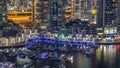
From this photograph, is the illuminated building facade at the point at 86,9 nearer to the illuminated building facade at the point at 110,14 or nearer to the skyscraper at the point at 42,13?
the illuminated building facade at the point at 110,14

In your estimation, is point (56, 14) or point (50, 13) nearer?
point (56, 14)

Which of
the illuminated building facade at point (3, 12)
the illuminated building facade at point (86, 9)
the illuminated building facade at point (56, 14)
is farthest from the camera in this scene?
the illuminated building facade at point (86, 9)

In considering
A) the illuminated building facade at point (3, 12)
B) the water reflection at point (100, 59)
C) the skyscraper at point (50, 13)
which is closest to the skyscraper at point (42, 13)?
the skyscraper at point (50, 13)

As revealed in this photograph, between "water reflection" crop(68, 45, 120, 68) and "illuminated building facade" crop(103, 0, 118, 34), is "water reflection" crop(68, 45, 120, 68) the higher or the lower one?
the lower one

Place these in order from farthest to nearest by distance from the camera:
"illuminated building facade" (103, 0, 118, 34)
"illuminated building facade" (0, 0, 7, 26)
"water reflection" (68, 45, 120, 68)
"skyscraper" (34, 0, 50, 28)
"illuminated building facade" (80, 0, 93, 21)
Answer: "illuminated building facade" (80, 0, 93, 21)
"illuminated building facade" (103, 0, 118, 34)
"skyscraper" (34, 0, 50, 28)
"illuminated building facade" (0, 0, 7, 26)
"water reflection" (68, 45, 120, 68)

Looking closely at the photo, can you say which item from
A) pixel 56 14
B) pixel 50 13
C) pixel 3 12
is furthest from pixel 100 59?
pixel 3 12

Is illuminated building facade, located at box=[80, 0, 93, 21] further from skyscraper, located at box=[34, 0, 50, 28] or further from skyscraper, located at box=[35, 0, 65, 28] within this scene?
skyscraper, located at box=[34, 0, 50, 28]

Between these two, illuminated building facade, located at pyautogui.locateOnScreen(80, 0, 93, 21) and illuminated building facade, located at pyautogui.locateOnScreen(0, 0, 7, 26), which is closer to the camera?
illuminated building facade, located at pyautogui.locateOnScreen(0, 0, 7, 26)

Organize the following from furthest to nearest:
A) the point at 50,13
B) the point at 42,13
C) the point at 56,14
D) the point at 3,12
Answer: the point at 42,13
the point at 3,12
the point at 50,13
the point at 56,14

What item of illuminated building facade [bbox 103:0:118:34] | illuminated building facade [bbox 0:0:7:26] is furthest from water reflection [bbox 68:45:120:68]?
illuminated building facade [bbox 0:0:7:26]

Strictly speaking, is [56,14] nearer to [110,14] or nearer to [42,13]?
[42,13]

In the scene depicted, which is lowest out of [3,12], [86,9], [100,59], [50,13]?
[100,59]
